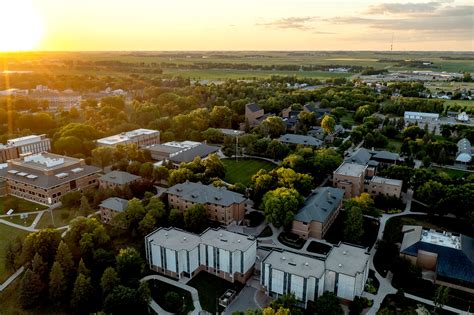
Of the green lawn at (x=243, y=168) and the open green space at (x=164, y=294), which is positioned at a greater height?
the green lawn at (x=243, y=168)

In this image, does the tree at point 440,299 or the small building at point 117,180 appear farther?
the small building at point 117,180

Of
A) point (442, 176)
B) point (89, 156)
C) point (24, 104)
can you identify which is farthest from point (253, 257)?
point (24, 104)

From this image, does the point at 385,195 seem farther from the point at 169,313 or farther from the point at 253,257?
the point at 169,313

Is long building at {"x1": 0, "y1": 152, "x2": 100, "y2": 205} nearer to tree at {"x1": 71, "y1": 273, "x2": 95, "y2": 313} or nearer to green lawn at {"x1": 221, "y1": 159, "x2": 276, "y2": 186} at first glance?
green lawn at {"x1": 221, "y1": 159, "x2": 276, "y2": 186}

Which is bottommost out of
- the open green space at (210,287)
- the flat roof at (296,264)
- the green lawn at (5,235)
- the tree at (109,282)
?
the open green space at (210,287)

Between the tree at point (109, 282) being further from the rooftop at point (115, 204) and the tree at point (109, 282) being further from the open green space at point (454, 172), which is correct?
the open green space at point (454, 172)

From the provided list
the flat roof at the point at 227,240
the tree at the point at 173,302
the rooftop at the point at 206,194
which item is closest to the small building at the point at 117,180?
the rooftop at the point at 206,194

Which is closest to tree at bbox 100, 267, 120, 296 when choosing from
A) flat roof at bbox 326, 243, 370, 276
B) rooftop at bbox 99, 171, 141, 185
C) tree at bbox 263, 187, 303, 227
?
tree at bbox 263, 187, 303, 227
